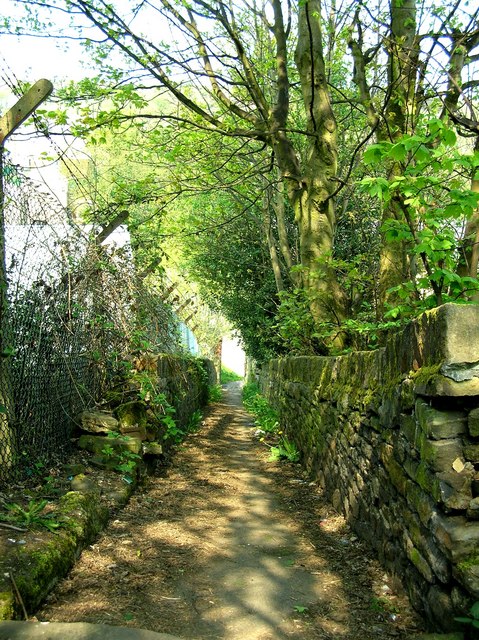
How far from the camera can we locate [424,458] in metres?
3.11

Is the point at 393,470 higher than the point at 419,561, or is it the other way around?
the point at 393,470

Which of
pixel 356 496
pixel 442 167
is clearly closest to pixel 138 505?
pixel 356 496

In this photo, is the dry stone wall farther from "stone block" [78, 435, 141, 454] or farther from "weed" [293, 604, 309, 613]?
"stone block" [78, 435, 141, 454]

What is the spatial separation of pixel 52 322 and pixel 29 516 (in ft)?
6.71

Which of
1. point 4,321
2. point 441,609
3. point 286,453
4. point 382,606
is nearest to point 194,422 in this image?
point 286,453

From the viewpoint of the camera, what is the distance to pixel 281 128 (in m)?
9.53

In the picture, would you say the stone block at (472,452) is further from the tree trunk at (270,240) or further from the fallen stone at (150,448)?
the tree trunk at (270,240)

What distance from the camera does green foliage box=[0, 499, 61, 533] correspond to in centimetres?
391

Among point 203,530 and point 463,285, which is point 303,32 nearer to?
point 463,285

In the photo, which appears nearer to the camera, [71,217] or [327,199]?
[71,217]

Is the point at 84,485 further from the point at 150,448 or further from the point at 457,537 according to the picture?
the point at 457,537

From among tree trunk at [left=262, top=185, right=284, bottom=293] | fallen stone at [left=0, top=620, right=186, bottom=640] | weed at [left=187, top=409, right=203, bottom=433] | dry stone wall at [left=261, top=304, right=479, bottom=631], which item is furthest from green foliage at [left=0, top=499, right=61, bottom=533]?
tree trunk at [left=262, top=185, right=284, bottom=293]

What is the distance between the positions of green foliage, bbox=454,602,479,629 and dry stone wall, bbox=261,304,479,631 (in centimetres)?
5

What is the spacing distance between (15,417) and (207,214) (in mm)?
15391
